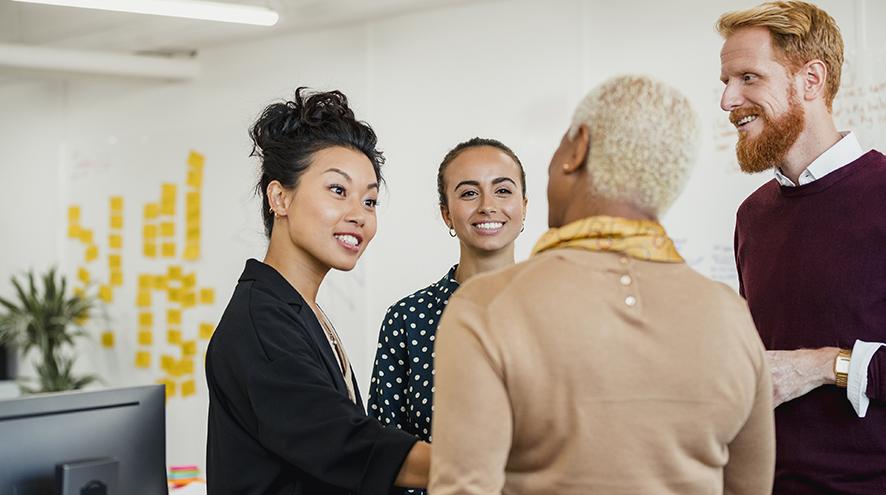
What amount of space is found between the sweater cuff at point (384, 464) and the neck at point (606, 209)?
546 mm

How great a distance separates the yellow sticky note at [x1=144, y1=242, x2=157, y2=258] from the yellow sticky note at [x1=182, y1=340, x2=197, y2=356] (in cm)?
64

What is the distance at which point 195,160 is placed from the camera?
20.3 ft

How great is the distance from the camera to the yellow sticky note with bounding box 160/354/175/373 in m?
6.38

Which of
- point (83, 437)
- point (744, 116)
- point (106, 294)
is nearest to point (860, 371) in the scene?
point (744, 116)

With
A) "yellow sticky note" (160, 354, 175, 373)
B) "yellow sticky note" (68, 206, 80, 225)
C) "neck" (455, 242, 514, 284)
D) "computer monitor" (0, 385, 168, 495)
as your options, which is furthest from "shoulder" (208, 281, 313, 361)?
"yellow sticky note" (68, 206, 80, 225)

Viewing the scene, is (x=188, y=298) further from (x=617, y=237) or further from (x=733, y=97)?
(x=617, y=237)

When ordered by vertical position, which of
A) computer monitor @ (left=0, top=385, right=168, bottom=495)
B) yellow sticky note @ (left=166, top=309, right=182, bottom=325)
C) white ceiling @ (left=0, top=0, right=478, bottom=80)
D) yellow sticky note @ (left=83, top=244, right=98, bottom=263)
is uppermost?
white ceiling @ (left=0, top=0, right=478, bottom=80)

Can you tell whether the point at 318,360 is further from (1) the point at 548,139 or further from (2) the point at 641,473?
(1) the point at 548,139

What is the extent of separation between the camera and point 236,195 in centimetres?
598

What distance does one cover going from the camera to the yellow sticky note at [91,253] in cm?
682

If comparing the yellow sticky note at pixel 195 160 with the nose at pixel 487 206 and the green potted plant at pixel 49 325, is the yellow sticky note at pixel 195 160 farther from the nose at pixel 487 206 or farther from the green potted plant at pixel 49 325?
the nose at pixel 487 206

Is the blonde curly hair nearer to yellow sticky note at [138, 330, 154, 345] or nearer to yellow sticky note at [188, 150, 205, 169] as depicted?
→ yellow sticky note at [188, 150, 205, 169]

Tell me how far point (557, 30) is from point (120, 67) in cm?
285

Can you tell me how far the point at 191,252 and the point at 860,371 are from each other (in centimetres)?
490
